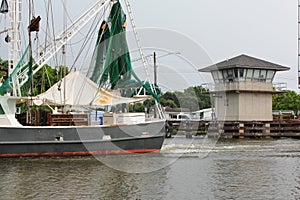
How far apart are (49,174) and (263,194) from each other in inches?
370

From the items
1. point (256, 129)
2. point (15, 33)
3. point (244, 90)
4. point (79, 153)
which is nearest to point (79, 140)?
point (79, 153)

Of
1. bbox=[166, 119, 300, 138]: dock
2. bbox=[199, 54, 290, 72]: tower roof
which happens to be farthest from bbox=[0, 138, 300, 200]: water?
bbox=[199, 54, 290, 72]: tower roof

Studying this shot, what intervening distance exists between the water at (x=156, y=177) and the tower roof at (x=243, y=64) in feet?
66.9

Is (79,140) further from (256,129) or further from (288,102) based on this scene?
(288,102)

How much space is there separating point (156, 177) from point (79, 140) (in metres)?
7.86

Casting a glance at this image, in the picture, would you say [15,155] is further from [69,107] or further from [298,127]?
[298,127]

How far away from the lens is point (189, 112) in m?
73.5

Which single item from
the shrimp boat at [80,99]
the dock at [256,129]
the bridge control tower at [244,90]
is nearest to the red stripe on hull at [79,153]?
the shrimp boat at [80,99]

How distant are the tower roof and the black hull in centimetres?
2093

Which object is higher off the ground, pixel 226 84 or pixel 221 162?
pixel 226 84

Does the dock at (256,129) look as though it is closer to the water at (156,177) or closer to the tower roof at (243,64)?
the tower roof at (243,64)

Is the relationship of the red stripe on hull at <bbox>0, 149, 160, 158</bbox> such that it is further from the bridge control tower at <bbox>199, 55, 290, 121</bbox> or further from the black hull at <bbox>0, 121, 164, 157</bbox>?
the bridge control tower at <bbox>199, 55, 290, 121</bbox>

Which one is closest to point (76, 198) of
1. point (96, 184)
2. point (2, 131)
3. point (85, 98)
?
point (96, 184)

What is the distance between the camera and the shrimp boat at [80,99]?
26.4 metres
